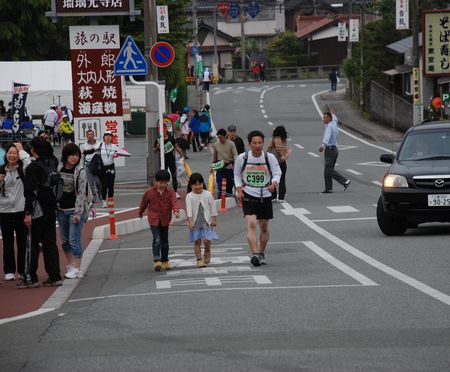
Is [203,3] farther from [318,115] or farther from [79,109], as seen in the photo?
[79,109]

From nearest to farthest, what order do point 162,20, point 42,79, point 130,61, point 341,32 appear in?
point 130,61 → point 42,79 → point 162,20 → point 341,32

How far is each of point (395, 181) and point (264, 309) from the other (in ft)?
25.1

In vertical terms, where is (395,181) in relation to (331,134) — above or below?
below

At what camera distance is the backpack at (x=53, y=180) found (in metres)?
15.0

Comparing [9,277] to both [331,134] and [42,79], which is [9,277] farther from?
[42,79]

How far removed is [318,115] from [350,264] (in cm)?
5179

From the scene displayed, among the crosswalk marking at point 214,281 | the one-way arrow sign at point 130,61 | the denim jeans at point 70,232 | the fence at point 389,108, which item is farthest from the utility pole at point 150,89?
the fence at point 389,108

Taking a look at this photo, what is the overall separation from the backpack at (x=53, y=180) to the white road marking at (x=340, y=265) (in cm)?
359

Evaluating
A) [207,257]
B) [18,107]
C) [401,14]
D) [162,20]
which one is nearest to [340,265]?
[207,257]

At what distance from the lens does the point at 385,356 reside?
878 centimetres

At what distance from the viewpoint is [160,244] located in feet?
52.7

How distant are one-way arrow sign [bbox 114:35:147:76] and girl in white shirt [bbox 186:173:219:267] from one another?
25.7 feet

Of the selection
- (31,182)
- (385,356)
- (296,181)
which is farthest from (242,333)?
(296,181)

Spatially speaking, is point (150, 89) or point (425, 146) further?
point (150, 89)
